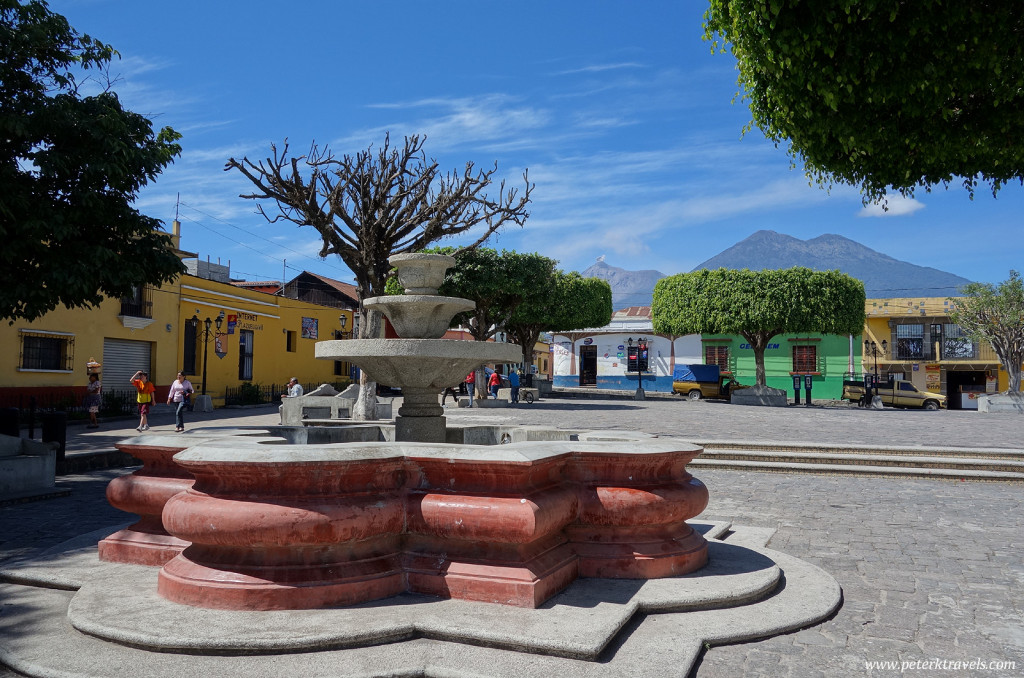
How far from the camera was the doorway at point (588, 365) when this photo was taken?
50.2m

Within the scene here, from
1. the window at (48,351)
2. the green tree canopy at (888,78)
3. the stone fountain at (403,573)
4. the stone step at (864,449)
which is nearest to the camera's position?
the stone fountain at (403,573)

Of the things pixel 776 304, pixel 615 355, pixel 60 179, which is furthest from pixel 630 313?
pixel 60 179

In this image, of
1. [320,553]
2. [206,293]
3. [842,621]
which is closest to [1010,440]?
[842,621]

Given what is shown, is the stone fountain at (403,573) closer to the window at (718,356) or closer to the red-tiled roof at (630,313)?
the window at (718,356)

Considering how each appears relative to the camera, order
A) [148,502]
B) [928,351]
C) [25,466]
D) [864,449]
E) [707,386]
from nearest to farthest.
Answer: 1. [148,502]
2. [25,466]
3. [864,449]
4. [707,386]
5. [928,351]

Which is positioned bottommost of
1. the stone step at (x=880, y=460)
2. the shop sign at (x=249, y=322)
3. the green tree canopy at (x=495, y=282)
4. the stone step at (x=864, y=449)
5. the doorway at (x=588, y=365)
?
the stone step at (x=880, y=460)

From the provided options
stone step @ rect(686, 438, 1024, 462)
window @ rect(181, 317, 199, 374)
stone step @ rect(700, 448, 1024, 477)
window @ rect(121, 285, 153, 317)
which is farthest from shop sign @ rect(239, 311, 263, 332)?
stone step @ rect(700, 448, 1024, 477)

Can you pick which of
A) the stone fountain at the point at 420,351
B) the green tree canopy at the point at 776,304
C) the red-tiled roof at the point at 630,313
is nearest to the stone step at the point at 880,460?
the stone fountain at the point at 420,351

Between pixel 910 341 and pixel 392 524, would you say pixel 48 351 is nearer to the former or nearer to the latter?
pixel 392 524

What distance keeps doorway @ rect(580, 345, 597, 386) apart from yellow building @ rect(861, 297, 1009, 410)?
17395 millimetres

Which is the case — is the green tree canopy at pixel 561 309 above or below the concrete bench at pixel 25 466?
above

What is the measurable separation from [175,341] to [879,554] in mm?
25332

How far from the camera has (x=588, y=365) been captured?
5069 cm

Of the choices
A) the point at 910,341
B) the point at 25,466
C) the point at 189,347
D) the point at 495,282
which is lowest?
the point at 25,466
